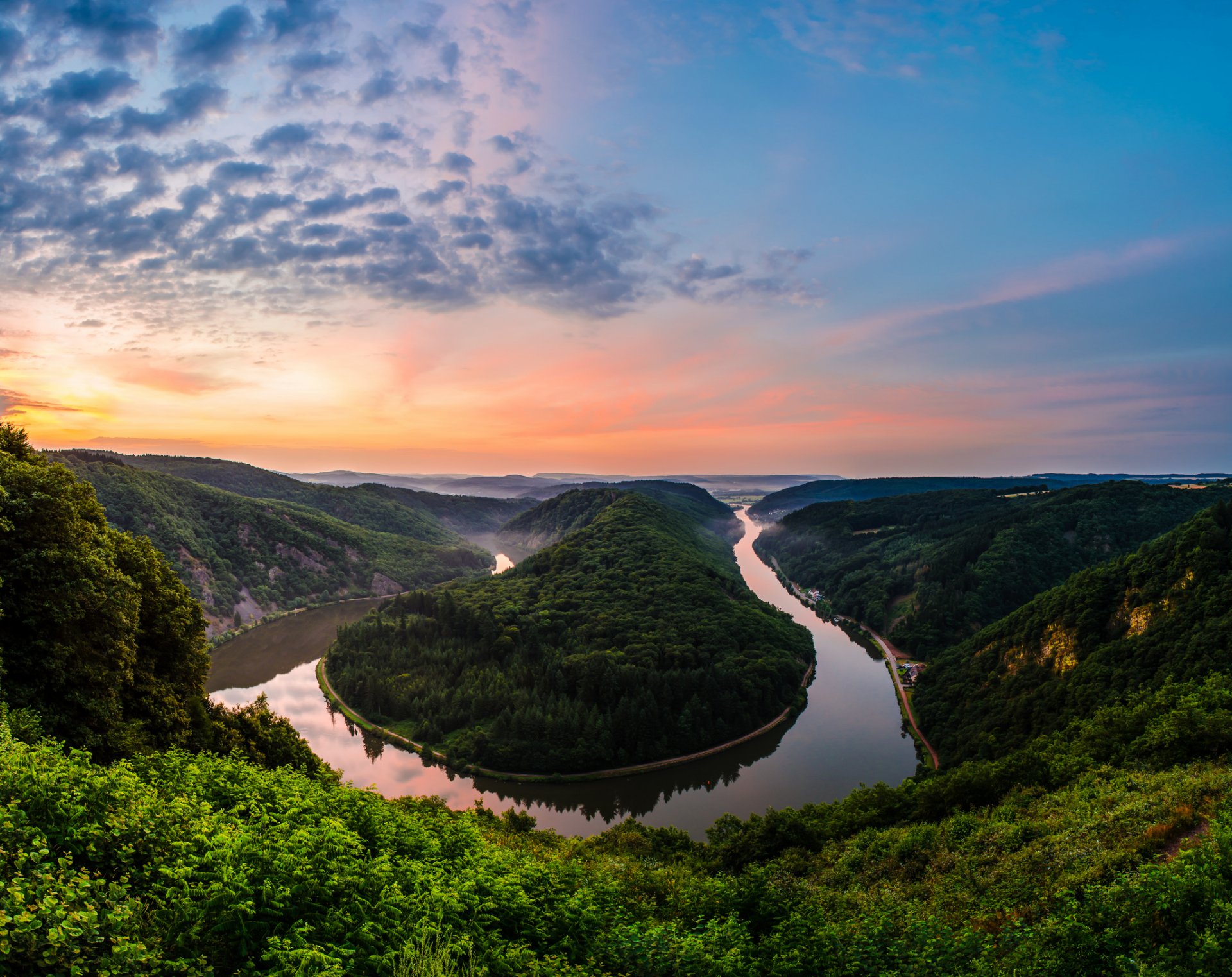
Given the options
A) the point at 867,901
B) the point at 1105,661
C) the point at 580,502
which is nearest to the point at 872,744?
the point at 1105,661

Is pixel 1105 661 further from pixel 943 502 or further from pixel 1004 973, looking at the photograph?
pixel 943 502

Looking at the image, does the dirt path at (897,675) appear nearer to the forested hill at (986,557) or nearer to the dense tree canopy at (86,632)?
the forested hill at (986,557)

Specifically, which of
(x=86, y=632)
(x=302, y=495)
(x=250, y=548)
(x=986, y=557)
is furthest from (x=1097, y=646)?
(x=302, y=495)

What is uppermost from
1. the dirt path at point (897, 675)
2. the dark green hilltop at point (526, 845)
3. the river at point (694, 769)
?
the dark green hilltop at point (526, 845)

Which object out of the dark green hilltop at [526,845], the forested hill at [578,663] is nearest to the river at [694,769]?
the forested hill at [578,663]

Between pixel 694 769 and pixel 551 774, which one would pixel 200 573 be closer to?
pixel 551 774
